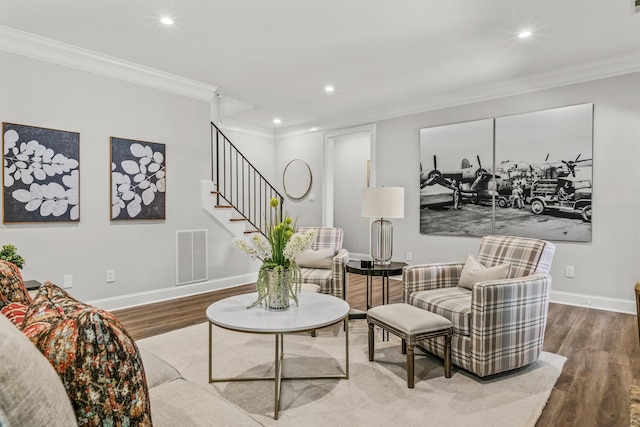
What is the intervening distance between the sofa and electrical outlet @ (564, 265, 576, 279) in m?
4.57

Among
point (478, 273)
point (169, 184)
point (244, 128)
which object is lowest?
point (478, 273)

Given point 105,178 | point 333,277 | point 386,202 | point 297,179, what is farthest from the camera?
point 297,179

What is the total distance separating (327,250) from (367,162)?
3.78 metres

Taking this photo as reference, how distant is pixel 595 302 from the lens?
4.02 metres

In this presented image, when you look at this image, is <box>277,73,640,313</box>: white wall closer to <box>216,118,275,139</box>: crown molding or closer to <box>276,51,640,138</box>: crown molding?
<box>276,51,640,138</box>: crown molding

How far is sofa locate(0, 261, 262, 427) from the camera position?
60cm

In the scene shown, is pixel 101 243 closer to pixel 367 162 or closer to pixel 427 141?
pixel 427 141

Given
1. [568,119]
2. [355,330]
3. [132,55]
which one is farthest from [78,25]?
[568,119]

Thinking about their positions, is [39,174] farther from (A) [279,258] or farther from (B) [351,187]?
(B) [351,187]

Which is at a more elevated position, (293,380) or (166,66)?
(166,66)

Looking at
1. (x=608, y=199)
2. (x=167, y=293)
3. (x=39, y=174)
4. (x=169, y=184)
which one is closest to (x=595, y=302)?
(x=608, y=199)

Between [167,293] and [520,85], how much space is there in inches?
188

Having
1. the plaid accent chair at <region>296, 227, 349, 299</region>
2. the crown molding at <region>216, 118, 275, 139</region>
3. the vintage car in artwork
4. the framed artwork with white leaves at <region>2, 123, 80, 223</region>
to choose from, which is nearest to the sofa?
the plaid accent chair at <region>296, 227, 349, 299</region>

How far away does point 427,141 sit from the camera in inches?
205
